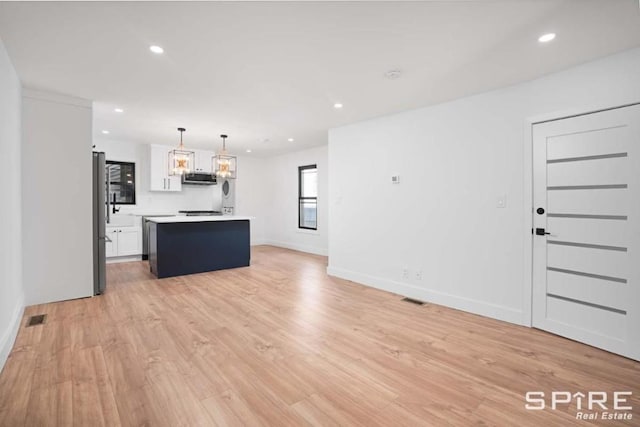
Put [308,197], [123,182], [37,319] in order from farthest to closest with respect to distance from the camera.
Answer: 1. [308,197]
2. [123,182]
3. [37,319]

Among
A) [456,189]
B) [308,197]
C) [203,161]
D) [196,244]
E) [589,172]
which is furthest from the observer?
[308,197]

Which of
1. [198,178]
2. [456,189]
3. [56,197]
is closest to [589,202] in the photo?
[456,189]

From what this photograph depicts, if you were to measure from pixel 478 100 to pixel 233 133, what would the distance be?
399 centimetres

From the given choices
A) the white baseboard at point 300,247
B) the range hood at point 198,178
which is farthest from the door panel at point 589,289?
the range hood at point 198,178

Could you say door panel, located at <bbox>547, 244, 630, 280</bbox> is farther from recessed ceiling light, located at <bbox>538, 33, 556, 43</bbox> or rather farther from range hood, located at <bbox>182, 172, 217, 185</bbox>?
range hood, located at <bbox>182, 172, 217, 185</bbox>

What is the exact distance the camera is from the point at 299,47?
245 centimetres

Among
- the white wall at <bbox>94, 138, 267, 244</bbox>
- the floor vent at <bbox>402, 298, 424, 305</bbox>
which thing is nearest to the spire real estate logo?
the floor vent at <bbox>402, 298, 424, 305</bbox>

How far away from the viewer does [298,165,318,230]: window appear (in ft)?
24.6

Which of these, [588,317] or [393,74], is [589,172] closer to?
[588,317]

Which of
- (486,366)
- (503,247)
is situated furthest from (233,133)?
(486,366)

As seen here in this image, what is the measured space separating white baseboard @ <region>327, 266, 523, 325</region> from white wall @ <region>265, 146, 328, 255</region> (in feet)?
7.57

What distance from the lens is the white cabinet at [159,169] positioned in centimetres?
655

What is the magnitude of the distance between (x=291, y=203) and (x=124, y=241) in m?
3.84

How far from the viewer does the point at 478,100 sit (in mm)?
3402
